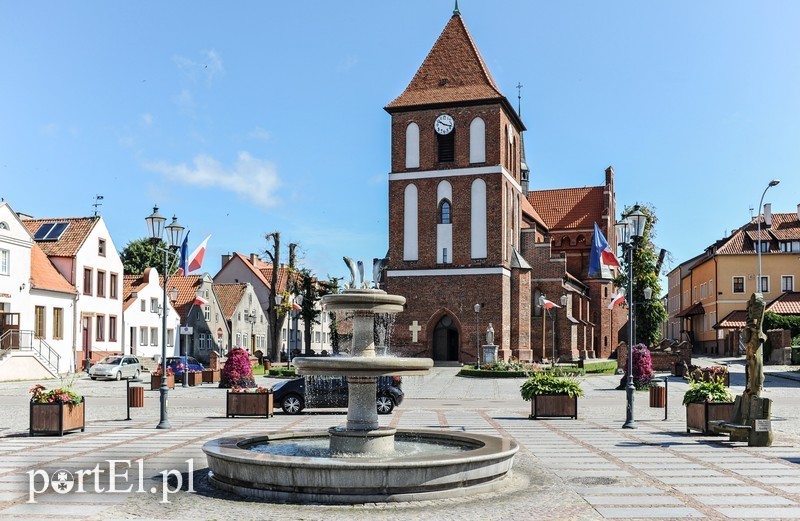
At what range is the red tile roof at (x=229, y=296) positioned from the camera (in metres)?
69.1

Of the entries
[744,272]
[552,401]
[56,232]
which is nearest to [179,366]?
[56,232]

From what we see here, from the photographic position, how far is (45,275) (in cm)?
4697

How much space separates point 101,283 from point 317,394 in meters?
33.1

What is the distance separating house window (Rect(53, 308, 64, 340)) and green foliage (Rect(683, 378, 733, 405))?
38249 mm

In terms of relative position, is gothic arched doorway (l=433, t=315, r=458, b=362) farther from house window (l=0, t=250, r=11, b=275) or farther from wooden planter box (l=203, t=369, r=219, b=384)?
house window (l=0, t=250, r=11, b=275)

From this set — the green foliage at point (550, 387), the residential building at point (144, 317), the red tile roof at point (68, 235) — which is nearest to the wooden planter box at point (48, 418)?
the green foliage at point (550, 387)

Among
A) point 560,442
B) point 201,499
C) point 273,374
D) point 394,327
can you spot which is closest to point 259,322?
point 394,327

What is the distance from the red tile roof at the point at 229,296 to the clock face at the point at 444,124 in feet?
82.9

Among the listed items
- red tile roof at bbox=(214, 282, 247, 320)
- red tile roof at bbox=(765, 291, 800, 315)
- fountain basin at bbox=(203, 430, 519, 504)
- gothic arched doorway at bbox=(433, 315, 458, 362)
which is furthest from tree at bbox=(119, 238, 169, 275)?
fountain basin at bbox=(203, 430, 519, 504)

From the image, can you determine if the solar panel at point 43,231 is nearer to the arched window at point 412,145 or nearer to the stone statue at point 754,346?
the arched window at point 412,145

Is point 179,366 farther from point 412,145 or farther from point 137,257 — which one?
point 137,257

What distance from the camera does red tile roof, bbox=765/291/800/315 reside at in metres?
58.0

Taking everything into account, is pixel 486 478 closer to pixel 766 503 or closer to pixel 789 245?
pixel 766 503

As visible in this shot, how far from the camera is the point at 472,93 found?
54.5 meters
